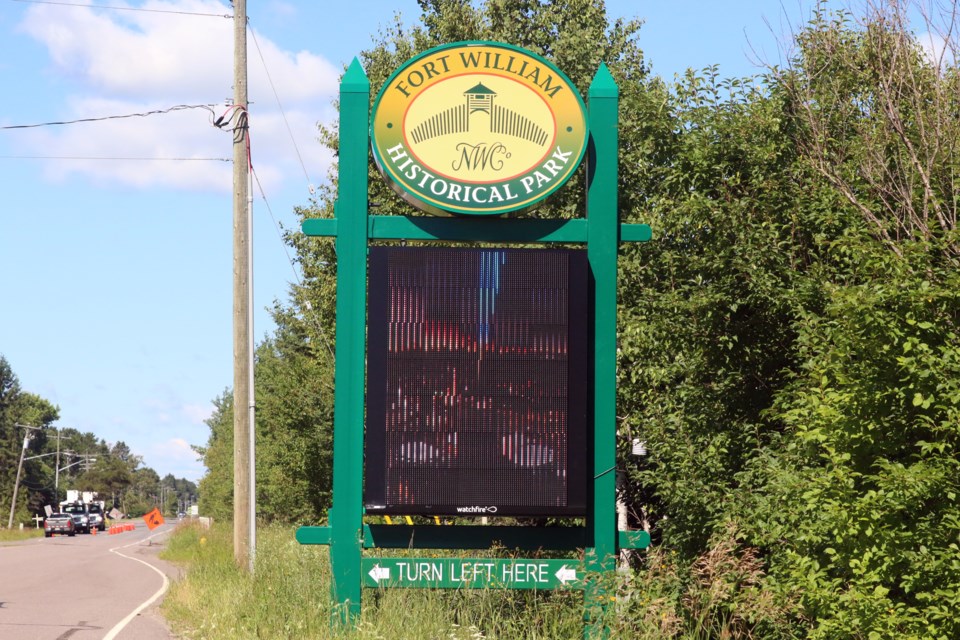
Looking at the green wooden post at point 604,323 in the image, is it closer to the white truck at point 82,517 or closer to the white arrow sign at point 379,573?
the white arrow sign at point 379,573

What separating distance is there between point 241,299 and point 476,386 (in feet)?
36.3

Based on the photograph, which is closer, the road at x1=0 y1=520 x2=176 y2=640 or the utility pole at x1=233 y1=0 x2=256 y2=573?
the road at x1=0 y1=520 x2=176 y2=640

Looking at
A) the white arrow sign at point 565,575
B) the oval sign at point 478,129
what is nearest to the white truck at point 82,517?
the oval sign at point 478,129

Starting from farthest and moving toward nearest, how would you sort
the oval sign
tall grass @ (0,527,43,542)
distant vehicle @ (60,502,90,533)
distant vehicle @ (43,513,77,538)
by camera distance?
distant vehicle @ (60,502,90,533) < distant vehicle @ (43,513,77,538) < tall grass @ (0,527,43,542) < the oval sign

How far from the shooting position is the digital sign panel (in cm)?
940

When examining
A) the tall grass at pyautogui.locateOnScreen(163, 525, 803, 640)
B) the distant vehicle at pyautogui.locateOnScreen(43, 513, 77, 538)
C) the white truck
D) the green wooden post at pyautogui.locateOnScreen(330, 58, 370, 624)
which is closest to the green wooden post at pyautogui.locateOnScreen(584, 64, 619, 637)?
the tall grass at pyautogui.locateOnScreen(163, 525, 803, 640)

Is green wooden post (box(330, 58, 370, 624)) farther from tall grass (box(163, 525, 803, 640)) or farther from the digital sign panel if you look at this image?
the digital sign panel

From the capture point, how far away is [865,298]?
8.86m

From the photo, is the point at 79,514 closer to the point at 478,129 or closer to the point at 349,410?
the point at 349,410

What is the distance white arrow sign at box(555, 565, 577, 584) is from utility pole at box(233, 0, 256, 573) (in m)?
9.46

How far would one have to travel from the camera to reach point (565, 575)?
33.3 ft

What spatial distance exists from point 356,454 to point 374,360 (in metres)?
1.16

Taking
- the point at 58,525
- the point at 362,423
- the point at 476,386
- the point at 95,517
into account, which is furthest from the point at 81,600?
the point at 95,517

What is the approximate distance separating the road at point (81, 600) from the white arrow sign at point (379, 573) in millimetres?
4187
